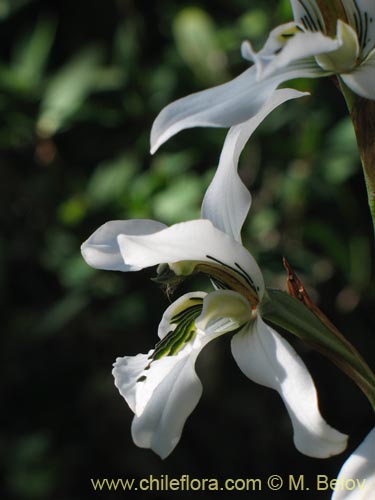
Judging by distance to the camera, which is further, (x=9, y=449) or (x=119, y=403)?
(x=119, y=403)

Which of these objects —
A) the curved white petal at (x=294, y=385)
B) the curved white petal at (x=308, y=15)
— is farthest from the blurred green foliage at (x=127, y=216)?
the curved white petal at (x=294, y=385)

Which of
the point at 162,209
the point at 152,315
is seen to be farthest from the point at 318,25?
the point at 152,315

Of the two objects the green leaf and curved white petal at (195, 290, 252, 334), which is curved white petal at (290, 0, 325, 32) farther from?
the green leaf

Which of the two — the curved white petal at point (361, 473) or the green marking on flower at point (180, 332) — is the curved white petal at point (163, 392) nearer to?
the green marking on flower at point (180, 332)

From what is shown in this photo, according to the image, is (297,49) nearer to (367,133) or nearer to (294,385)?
(367,133)

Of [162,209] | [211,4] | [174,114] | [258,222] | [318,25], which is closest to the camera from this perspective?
[174,114]

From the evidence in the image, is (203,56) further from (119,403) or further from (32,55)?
(119,403)

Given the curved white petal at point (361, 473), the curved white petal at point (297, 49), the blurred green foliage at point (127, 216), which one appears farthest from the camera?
the blurred green foliage at point (127, 216)
